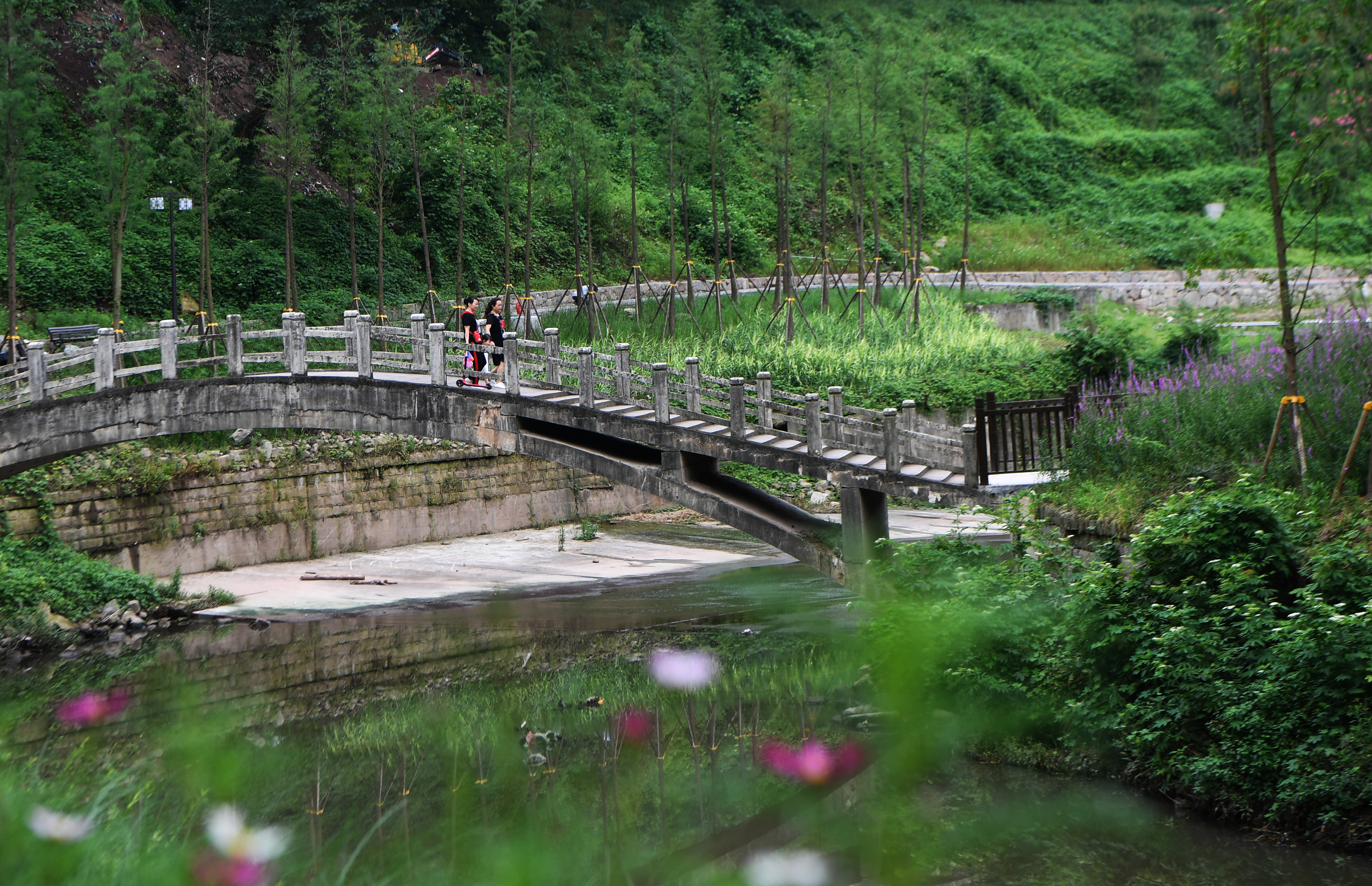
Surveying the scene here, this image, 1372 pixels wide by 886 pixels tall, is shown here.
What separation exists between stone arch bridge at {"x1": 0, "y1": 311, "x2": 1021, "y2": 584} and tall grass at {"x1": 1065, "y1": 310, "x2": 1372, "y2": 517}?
204cm

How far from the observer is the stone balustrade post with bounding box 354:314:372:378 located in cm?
1648

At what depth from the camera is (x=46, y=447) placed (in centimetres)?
1731

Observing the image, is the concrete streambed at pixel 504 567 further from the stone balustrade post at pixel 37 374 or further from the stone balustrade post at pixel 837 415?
the stone balustrade post at pixel 37 374

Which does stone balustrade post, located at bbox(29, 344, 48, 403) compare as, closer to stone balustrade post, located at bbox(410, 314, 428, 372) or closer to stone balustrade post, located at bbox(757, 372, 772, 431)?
stone balustrade post, located at bbox(410, 314, 428, 372)

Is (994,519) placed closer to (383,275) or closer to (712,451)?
(712,451)

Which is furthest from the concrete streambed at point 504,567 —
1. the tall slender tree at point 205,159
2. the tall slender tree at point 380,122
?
the tall slender tree at point 380,122

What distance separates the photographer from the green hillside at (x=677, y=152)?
86.6ft

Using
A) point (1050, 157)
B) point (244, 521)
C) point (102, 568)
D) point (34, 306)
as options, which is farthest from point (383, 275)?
point (1050, 157)

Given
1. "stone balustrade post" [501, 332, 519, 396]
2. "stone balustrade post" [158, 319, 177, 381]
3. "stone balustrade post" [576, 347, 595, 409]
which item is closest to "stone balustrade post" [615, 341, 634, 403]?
"stone balustrade post" [576, 347, 595, 409]

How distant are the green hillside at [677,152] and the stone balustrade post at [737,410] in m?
6.41

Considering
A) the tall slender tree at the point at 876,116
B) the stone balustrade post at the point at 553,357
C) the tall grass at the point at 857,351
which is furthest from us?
the tall slender tree at the point at 876,116

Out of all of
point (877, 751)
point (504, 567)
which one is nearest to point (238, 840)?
point (877, 751)

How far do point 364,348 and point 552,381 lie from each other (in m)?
2.69

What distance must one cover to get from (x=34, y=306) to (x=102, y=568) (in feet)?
26.8
